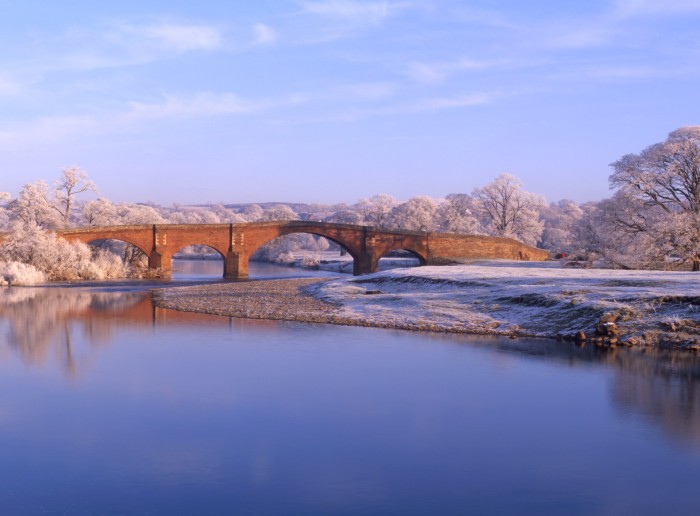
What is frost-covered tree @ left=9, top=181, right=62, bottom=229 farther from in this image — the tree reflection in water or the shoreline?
the tree reflection in water

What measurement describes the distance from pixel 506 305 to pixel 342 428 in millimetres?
17138

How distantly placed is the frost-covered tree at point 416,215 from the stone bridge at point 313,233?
22.3 m

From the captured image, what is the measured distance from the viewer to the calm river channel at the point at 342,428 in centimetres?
940

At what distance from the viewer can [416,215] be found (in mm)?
93500

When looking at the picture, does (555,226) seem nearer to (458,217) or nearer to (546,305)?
(458,217)

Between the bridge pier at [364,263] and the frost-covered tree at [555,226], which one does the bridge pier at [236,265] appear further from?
the frost-covered tree at [555,226]

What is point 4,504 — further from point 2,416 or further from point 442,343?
point 442,343

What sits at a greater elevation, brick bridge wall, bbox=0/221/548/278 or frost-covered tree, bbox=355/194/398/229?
frost-covered tree, bbox=355/194/398/229

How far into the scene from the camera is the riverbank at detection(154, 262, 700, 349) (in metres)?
23.3

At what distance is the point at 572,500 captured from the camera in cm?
934

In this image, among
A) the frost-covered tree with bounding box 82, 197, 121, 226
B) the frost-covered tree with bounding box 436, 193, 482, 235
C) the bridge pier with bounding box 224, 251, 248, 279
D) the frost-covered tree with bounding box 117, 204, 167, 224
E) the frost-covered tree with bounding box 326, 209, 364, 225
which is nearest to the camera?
the bridge pier with bounding box 224, 251, 248, 279

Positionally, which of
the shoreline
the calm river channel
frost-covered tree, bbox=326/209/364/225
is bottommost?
the calm river channel

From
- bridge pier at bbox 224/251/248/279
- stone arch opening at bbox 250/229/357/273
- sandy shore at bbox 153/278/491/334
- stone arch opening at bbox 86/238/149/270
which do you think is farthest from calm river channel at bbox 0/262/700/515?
stone arch opening at bbox 250/229/357/273

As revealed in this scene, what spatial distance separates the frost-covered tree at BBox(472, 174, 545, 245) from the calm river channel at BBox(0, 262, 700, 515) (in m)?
58.5
